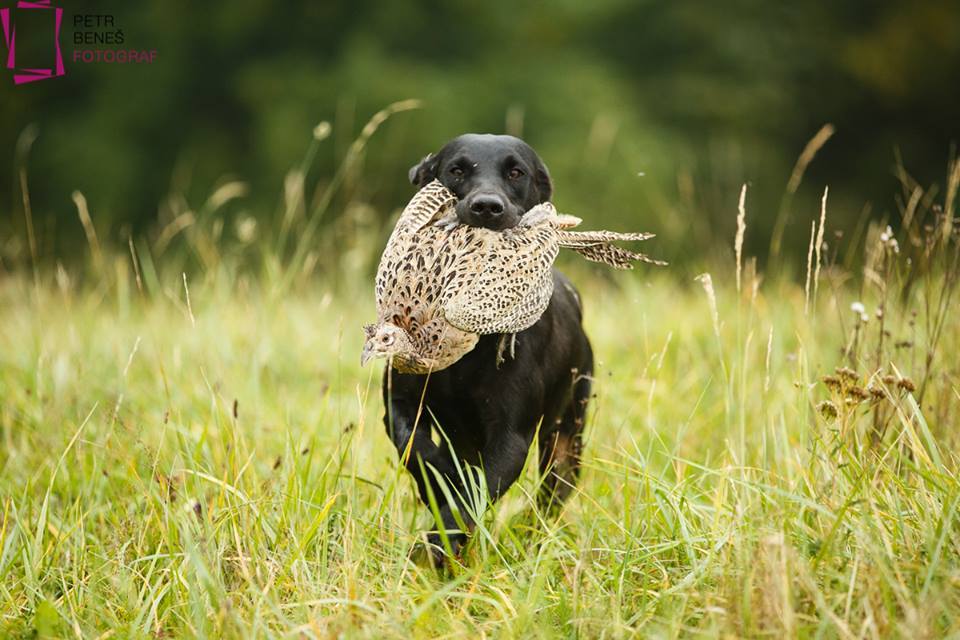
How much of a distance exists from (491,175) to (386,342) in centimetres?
83

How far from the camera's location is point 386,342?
247cm

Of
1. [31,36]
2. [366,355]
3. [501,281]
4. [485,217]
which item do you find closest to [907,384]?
[501,281]

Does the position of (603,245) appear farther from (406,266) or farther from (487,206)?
(406,266)

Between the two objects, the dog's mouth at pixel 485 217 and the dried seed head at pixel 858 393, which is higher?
Answer: the dog's mouth at pixel 485 217

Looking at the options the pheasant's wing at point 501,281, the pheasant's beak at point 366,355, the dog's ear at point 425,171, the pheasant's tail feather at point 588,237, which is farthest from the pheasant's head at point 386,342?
the dog's ear at point 425,171

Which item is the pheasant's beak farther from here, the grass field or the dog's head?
the dog's head

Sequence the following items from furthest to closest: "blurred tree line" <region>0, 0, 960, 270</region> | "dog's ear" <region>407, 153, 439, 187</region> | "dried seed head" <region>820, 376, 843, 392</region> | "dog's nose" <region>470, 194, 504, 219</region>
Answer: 1. "blurred tree line" <region>0, 0, 960, 270</region>
2. "dog's ear" <region>407, 153, 439, 187</region>
3. "dog's nose" <region>470, 194, 504, 219</region>
4. "dried seed head" <region>820, 376, 843, 392</region>

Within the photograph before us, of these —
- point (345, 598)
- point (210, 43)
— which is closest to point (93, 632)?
point (345, 598)

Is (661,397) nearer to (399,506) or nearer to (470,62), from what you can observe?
(399,506)

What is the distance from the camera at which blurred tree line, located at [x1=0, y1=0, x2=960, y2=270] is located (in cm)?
1357

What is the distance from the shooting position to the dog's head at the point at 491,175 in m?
2.84

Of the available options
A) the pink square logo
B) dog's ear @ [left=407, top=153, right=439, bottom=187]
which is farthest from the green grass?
the pink square logo

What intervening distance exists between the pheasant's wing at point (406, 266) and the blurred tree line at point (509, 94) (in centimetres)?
1063

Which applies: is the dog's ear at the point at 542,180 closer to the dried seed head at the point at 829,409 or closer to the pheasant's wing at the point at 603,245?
the pheasant's wing at the point at 603,245
